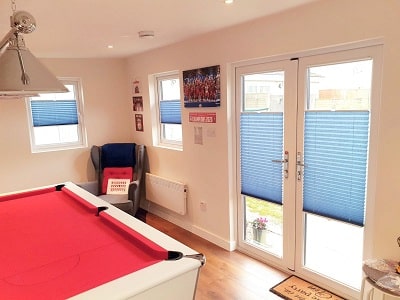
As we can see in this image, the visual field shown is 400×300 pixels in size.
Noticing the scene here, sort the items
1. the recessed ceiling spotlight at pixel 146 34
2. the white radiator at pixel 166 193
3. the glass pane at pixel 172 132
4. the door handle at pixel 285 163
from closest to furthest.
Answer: the door handle at pixel 285 163, the recessed ceiling spotlight at pixel 146 34, the white radiator at pixel 166 193, the glass pane at pixel 172 132

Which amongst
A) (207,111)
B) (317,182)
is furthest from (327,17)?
(207,111)

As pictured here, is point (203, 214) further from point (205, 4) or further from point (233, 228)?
point (205, 4)

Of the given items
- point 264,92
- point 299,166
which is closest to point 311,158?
point 299,166

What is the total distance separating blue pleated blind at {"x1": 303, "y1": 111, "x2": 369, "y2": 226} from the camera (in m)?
2.28

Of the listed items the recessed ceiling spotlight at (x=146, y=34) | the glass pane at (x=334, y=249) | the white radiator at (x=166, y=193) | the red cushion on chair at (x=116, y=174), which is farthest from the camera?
the red cushion on chair at (x=116, y=174)

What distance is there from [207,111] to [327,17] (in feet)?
5.08

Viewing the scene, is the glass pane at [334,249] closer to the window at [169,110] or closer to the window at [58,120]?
the window at [169,110]

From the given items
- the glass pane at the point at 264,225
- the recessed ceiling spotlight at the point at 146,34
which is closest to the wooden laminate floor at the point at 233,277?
the glass pane at the point at 264,225

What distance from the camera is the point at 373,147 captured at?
217cm

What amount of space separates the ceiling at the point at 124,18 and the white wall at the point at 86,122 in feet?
2.88

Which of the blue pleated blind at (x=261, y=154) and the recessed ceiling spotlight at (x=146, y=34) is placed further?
the recessed ceiling spotlight at (x=146, y=34)

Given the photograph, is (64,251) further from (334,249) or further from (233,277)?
(334,249)

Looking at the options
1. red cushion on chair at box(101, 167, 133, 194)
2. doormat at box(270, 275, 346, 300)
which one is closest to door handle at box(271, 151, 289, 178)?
doormat at box(270, 275, 346, 300)

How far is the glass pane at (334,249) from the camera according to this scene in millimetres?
2475
